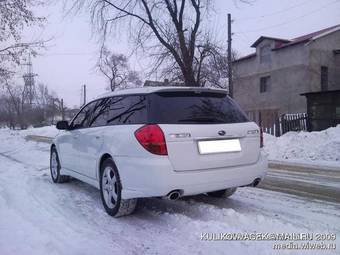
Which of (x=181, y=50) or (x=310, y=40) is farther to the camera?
(x=310, y=40)

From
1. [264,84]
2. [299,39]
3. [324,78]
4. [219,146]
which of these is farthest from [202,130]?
[264,84]

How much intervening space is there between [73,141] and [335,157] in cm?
806

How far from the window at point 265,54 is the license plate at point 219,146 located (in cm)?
3026

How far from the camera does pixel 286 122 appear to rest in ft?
61.9

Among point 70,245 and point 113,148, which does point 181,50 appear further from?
point 70,245

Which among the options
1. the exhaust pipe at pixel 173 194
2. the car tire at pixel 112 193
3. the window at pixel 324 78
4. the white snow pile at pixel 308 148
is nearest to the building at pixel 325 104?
the window at pixel 324 78

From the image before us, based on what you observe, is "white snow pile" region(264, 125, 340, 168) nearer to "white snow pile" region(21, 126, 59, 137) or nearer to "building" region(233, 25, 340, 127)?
"building" region(233, 25, 340, 127)

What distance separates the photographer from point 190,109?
4.65 m

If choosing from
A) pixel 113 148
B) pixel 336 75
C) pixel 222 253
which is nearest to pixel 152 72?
pixel 113 148

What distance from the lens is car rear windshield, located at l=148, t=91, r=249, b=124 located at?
449cm

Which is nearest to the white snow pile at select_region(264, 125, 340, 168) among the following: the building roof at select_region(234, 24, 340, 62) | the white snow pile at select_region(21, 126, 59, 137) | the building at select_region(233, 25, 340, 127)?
the building at select_region(233, 25, 340, 127)

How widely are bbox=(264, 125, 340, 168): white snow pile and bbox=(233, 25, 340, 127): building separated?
14500 millimetres

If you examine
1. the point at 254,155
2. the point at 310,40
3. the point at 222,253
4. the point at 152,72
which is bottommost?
the point at 222,253

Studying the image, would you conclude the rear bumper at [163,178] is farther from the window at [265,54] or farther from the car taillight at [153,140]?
the window at [265,54]
